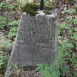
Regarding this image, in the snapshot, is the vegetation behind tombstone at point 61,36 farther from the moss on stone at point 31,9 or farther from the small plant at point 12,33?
Answer: the moss on stone at point 31,9

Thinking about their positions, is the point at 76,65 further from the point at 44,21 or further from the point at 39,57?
the point at 44,21

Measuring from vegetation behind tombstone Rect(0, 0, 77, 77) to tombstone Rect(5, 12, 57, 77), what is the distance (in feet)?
0.87

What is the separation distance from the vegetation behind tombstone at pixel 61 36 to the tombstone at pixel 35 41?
0.27 meters

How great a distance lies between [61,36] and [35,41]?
6.52 feet

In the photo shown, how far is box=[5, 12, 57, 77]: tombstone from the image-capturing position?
417cm

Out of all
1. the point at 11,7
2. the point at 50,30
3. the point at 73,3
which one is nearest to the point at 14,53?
the point at 50,30

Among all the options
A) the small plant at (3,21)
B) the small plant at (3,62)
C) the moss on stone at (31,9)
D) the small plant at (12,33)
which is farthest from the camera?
the small plant at (3,21)

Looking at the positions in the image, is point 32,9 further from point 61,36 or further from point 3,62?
point 61,36

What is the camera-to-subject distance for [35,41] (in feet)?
14.2

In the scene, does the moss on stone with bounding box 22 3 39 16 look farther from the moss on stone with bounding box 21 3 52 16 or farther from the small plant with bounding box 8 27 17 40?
the small plant with bounding box 8 27 17 40

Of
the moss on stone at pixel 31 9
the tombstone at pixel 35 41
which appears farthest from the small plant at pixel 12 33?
the moss on stone at pixel 31 9

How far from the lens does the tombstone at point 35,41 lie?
4.17 metres

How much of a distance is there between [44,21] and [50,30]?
0.67 feet

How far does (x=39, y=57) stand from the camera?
4.45m
